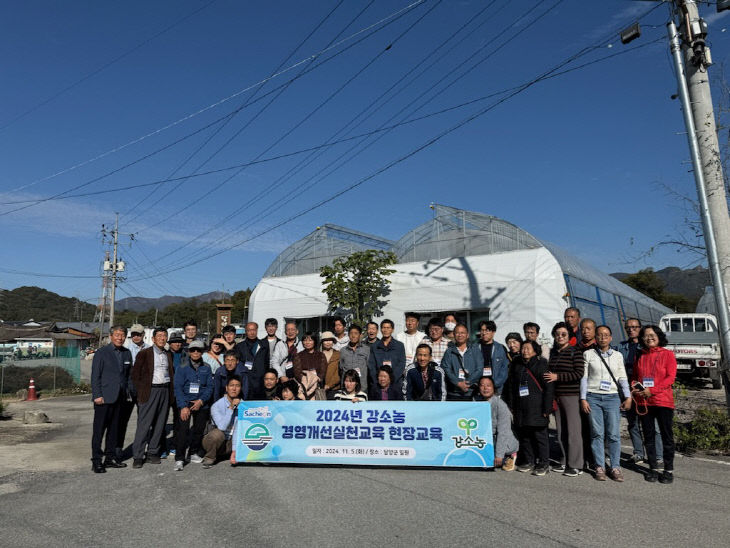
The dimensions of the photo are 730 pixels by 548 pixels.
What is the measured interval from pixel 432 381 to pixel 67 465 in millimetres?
5273

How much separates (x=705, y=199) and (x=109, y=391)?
9579mm

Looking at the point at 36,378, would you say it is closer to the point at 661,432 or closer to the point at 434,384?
the point at 434,384

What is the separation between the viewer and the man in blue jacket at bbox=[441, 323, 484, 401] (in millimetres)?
7156

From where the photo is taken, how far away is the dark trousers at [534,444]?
6.50 metres

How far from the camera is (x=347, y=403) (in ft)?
23.0

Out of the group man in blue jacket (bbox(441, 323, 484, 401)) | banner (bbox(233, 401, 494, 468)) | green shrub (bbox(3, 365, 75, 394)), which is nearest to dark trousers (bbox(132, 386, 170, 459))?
banner (bbox(233, 401, 494, 468))

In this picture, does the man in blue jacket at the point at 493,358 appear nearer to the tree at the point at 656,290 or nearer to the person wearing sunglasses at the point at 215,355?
the person wearing sunglasses at the point at 215,355

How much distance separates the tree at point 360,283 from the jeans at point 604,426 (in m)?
12.7

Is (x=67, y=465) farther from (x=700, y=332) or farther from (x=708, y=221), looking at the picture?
(x=700, y=332)

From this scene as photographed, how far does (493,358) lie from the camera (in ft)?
24.2

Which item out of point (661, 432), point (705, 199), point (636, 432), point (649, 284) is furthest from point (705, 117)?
point (649, 284)

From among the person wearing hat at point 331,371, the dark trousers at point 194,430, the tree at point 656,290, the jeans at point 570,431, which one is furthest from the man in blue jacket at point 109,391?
the tree at point 656,290

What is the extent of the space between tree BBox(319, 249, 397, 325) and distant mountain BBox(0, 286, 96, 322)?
97670 millimetres

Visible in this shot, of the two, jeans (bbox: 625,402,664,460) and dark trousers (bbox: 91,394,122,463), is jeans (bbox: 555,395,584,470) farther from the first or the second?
dark trousers (bbox: 91,394,122,463)
